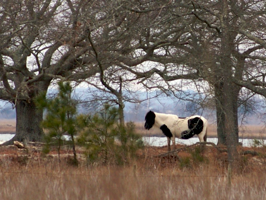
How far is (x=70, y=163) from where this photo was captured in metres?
12.7

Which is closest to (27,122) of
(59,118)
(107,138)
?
(59,118)

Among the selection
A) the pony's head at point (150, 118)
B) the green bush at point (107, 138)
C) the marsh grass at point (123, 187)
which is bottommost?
the marsh grass at point (123, 187)

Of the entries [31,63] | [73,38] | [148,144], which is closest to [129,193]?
[148,144]

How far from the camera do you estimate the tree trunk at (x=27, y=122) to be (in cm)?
2039

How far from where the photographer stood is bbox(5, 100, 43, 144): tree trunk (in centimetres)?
2039

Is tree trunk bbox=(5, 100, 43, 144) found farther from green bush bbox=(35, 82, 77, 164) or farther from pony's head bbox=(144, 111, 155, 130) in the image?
green bush bbox=(35, 82, 77, 164)

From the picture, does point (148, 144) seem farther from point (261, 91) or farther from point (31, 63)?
point (31, 63)

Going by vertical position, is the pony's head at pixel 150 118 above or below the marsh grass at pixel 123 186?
above

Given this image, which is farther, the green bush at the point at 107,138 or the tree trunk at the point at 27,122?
the tree trunk at the point at 27,122

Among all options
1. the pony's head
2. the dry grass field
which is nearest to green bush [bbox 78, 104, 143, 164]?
the dry grass field

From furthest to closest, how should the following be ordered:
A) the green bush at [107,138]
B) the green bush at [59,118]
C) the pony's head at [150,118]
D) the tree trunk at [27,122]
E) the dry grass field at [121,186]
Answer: the tree trunk at [27,122], the pony's head at [150,118], the green bush at [59,118], the green bush at [107,138], the dry grass field at [121,186]

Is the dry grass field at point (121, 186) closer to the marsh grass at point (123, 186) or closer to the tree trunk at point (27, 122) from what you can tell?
the marsh grass at point (123, 186)

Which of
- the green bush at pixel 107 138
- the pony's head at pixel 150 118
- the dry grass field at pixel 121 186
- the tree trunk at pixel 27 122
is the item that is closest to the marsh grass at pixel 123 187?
the dry grass field at pixel 121 186

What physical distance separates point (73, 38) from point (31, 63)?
8968 mm
